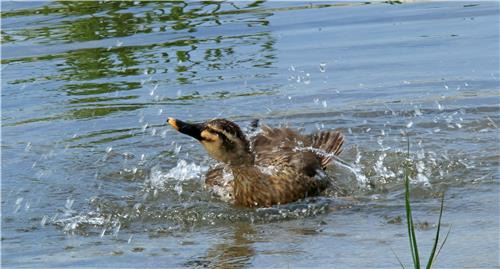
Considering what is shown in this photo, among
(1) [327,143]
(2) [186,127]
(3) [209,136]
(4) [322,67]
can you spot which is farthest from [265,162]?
(4) [322,67]

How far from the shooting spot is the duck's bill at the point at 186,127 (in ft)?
22.8

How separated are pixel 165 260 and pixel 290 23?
695cm

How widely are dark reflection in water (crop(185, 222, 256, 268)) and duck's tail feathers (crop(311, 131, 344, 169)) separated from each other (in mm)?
1517

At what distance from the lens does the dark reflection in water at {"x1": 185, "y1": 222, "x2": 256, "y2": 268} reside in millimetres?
6117

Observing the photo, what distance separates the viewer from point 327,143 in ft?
27.5

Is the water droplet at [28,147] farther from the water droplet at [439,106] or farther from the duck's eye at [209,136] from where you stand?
the water droplet at [439,106]

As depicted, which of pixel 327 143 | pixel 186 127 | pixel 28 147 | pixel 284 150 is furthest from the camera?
pixel 28 147

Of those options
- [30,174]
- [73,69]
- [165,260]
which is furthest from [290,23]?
[165,260]

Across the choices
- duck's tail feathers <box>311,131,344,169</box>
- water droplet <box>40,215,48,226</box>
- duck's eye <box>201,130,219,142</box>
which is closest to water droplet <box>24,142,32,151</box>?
water droplet <box>40,215,48,226</box>

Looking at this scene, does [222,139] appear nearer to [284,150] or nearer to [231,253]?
[284,150]

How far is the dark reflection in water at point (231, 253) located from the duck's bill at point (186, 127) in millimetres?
666

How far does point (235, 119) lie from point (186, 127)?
2321mm

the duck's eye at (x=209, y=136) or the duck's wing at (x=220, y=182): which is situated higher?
the duck's eye at (x=209, y=136)

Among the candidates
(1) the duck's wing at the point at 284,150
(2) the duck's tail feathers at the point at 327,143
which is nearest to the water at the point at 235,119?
(2) the duck's tail feathers at the point at 327,143
